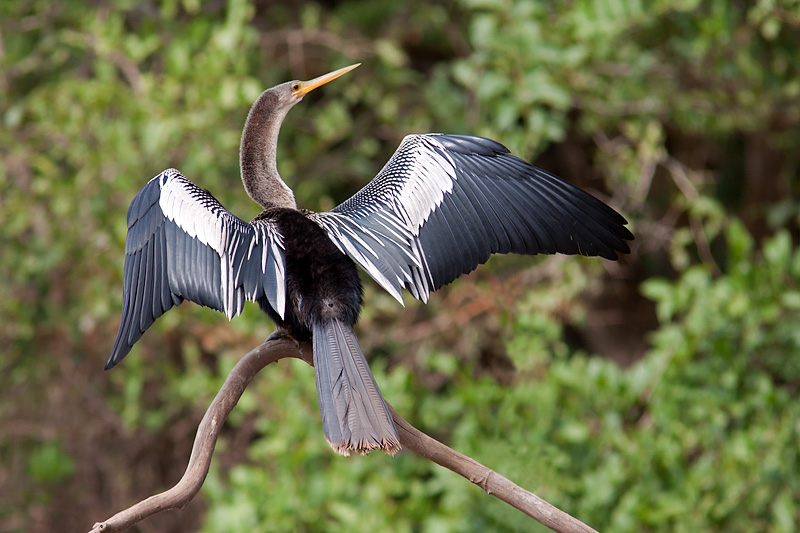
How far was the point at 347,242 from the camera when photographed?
2033 millimetres

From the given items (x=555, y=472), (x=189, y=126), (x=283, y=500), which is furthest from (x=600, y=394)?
(x=189, y=126)

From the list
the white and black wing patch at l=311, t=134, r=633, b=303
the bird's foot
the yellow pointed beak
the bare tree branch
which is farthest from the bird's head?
the bare tree branch

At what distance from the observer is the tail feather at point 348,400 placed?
5.82 ft

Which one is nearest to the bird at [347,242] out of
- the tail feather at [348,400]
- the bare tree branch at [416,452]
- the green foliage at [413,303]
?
the tail feather at [348,400]

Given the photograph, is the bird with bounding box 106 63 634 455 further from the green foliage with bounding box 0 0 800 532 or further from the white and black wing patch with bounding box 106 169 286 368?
the green foliage with bounding box 0 0 800 532

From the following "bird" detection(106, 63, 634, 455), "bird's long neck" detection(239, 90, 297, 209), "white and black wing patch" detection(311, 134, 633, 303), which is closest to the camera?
"bird" detection(106, 63, 634, 455)

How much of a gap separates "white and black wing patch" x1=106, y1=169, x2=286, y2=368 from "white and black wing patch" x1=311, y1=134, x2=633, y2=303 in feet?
0.55

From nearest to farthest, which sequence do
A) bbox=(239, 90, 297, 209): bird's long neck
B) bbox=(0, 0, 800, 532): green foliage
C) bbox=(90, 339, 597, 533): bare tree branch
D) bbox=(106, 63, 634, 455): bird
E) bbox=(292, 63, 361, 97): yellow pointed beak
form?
bbox=(90, 339, 597, 533): bare tree branch, bbox=(106, 63, 634, 455): bird, bbox=(239, 90, 297, 209): bird's long neck, bbox=(292, 63, 361, 97): yellow pointed beak, bbox=(0, 0, 800, 532): green foliage

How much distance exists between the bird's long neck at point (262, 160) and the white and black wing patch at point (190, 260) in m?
0.29

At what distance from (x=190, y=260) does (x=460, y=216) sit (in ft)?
2.10

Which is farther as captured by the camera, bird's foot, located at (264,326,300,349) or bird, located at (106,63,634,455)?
bird's foot, located at (264,326,300,349)

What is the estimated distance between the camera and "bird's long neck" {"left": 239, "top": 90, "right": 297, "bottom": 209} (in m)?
2.49

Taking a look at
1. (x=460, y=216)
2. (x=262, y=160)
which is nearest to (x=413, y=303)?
(x=262, y=160)

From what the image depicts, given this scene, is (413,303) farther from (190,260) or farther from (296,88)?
(190,260)
